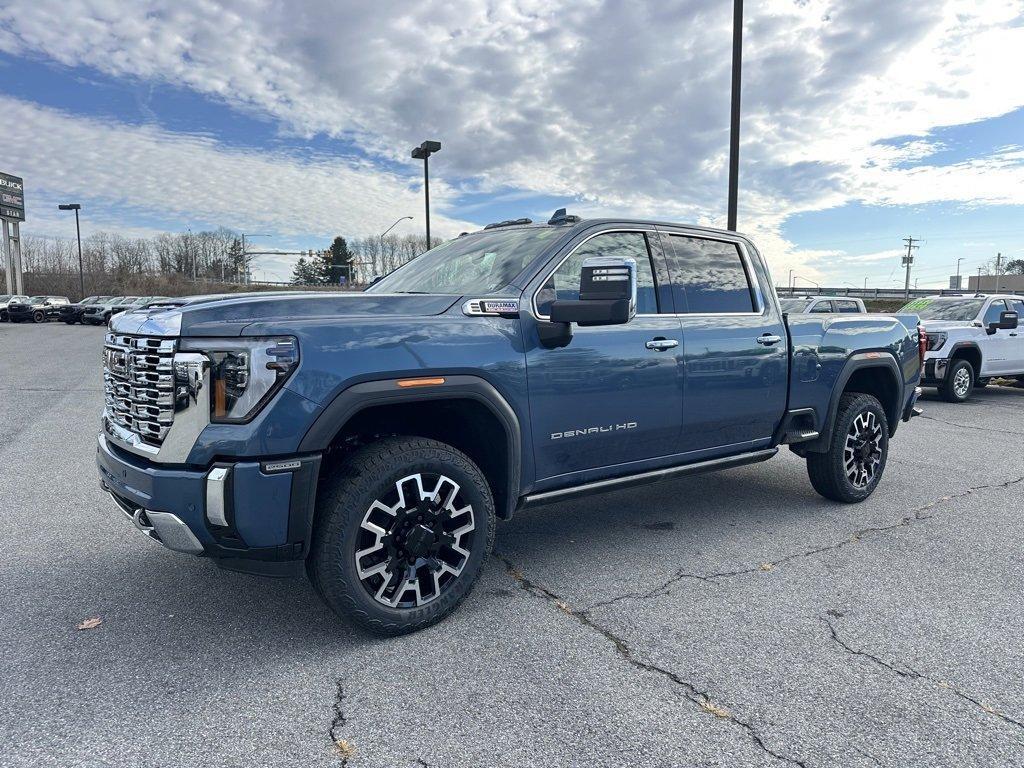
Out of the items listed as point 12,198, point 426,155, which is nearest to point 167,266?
point 12,198

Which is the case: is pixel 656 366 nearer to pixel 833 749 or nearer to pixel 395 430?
pixel 395 430

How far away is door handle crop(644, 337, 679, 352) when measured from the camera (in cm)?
404

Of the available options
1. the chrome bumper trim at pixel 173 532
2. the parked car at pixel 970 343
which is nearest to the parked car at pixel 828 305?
the parked car at pixel 970 343

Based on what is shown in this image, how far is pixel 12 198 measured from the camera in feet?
175

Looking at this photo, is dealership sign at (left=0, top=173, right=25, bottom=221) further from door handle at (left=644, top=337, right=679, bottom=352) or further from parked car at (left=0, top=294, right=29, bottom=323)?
door handle at (left=644, top=337, right=679, bottom=352)

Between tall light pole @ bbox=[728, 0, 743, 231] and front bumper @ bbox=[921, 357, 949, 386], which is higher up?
tall light pole @ bbox=[728, 0, 743, 231]

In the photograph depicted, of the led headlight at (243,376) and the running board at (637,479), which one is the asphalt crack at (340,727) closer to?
the led headlight at (243,376)

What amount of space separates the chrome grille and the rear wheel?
1209 cm

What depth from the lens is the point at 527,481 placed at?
12.0 ft

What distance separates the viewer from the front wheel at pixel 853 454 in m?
5.24

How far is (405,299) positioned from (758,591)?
238cm

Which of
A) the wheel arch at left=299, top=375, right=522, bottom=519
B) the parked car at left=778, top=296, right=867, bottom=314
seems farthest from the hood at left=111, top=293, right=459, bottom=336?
the parked car at left=778, top=296, right=867, bottom=314

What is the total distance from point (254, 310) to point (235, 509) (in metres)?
0.82

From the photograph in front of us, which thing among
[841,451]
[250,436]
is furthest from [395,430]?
[841,451]
